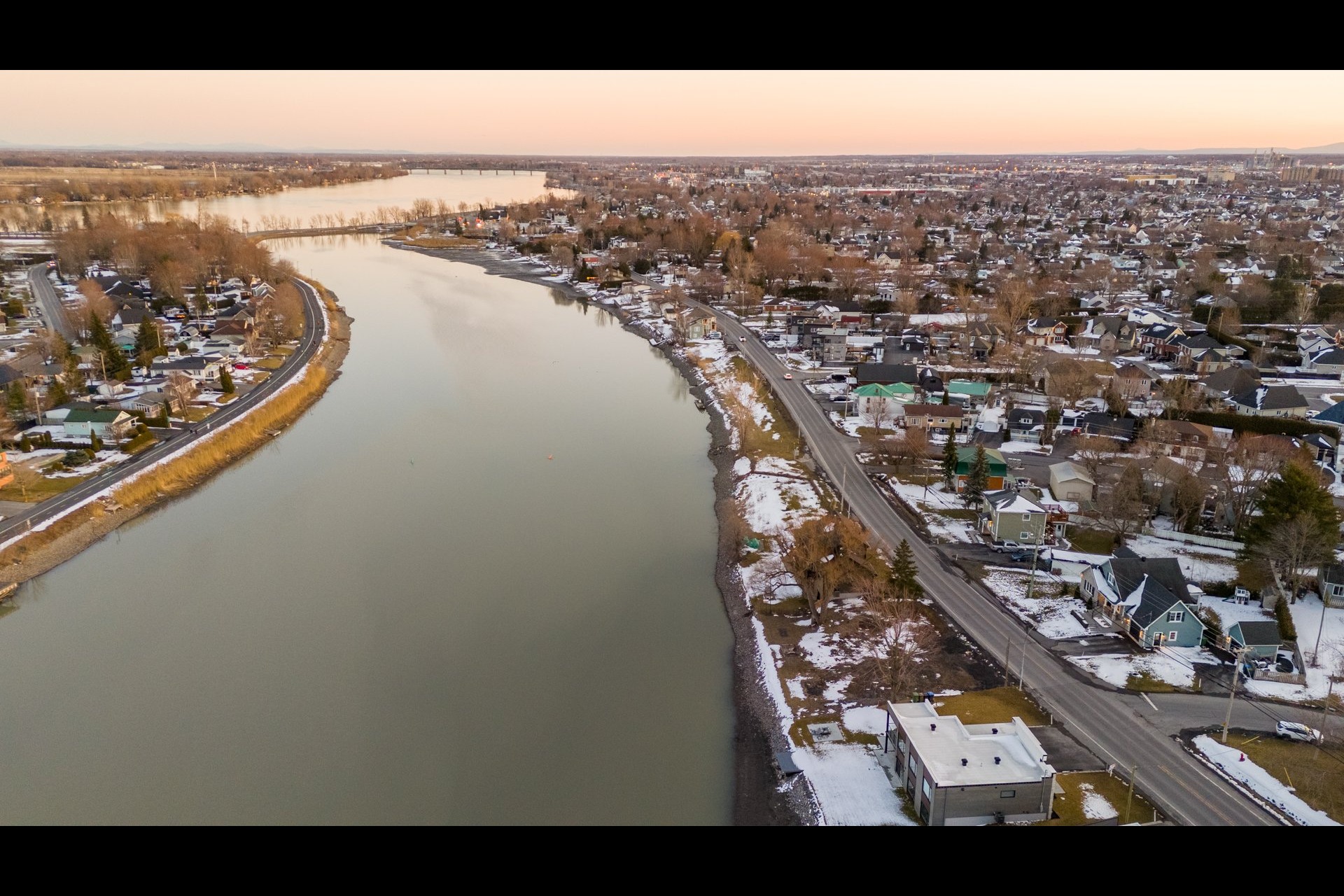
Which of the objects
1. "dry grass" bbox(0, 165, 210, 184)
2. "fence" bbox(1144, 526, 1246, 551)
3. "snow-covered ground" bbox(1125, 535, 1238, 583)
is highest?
"dry grass" bbox(0, 165, 210, 184)

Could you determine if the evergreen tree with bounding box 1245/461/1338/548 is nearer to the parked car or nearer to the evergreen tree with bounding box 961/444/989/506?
the parked car

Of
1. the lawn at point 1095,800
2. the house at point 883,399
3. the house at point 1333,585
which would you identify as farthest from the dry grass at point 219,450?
the house at point 1333,585

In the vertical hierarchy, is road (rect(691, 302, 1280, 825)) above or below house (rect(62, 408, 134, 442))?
below

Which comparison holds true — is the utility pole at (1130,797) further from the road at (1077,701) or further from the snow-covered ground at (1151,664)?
the snow-covered ground at (1151,664)

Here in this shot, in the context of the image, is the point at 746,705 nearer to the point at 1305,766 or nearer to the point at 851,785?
the point at 851,785

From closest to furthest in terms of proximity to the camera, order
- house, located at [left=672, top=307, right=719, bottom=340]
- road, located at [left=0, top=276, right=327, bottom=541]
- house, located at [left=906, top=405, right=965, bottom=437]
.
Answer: road, located at [left=0, top=276, right=327, bottom=541] < house, located at [left=906, top=405, right=965, bottom=437] < house, located at [left=672, top=307, right=719, bottom=340]

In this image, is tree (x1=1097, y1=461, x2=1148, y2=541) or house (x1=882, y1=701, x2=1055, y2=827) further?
tree (x1=1097, y1=461, x2=1148, y2=541)

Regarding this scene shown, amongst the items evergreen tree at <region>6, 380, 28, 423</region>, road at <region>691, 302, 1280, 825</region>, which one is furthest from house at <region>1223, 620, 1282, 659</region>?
evergreen tree at <region>6, 380, 28, 423</region>
